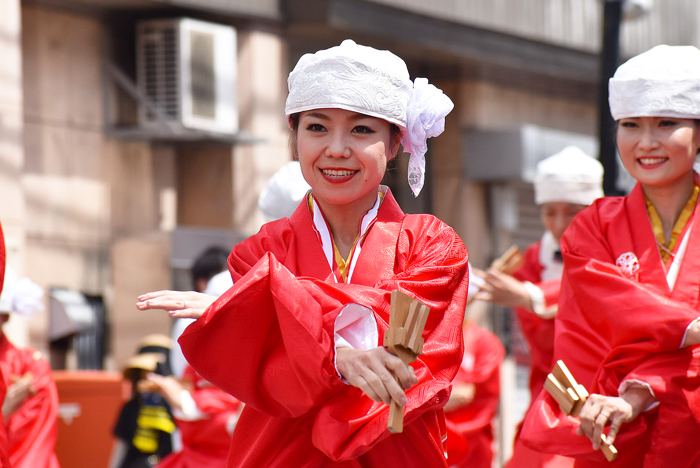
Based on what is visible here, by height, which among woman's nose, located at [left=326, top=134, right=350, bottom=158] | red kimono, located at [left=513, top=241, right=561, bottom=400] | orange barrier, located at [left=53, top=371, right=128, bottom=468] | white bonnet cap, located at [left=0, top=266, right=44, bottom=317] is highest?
woman's nose, located at [left=326, top=134, right=350, bottom=158]

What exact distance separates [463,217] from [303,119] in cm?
916

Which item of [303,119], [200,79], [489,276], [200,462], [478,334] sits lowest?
[200,462]

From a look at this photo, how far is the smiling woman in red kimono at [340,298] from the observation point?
288 centimetres

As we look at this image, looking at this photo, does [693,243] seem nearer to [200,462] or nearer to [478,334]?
[200,462]

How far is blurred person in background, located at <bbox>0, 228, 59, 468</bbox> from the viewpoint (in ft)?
19.0

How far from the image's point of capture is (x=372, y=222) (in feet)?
10.8

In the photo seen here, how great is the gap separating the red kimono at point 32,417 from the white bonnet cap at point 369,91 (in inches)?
133

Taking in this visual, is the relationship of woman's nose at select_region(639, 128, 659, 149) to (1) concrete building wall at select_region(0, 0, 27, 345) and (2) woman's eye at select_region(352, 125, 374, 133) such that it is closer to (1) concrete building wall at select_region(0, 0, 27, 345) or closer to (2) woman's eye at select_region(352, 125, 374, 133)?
(2) woman's eye at select_region(352, 125, 374, 133)

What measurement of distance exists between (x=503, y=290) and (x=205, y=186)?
562cm

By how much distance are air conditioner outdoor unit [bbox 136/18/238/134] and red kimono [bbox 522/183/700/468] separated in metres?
5.96

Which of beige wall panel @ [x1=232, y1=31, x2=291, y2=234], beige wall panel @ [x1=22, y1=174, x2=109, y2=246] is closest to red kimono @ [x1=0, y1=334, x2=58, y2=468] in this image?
beige wall panel @ [x1=22, y1=174, x2=109, y2=246]

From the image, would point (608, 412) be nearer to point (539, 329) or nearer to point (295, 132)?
point (295, 132)

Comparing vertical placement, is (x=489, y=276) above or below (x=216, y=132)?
below

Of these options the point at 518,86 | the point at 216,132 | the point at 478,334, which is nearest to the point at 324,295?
the point at 478,334
